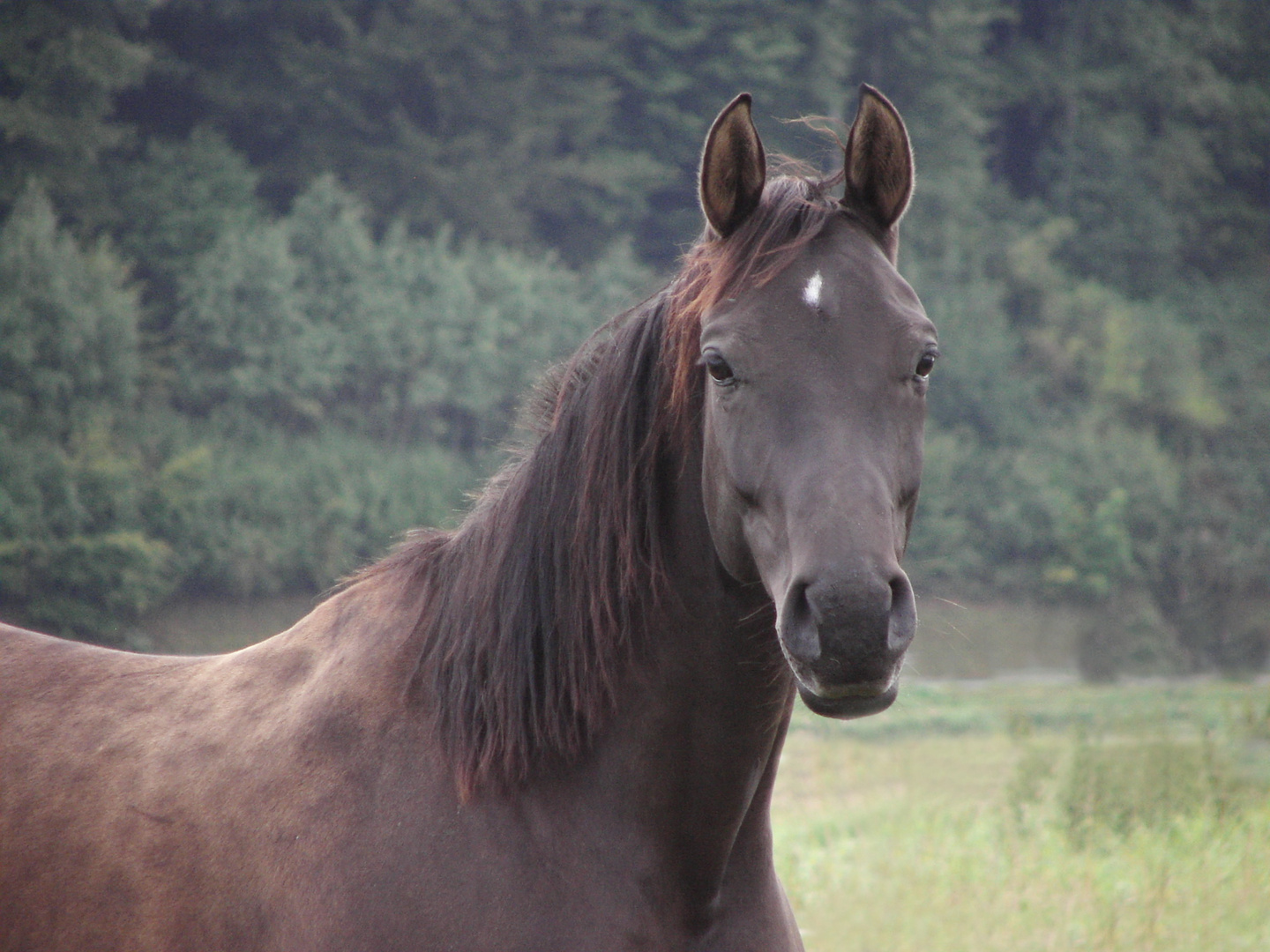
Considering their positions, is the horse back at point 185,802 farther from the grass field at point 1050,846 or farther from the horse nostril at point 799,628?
the grass field at point 1050,846

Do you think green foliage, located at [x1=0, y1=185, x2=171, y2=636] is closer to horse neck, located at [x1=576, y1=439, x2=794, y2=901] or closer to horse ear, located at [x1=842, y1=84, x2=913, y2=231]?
horse neck, located at [x1=576, y1=439, x2=794, y2=901]

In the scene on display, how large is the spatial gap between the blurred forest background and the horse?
21.3 meters

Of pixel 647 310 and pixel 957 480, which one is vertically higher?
pixel 647 310

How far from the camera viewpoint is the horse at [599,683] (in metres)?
2.17

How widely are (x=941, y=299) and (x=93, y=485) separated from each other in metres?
25.6

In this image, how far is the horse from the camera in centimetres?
217

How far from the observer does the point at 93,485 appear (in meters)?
25.4

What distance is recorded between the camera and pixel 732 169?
236 cm

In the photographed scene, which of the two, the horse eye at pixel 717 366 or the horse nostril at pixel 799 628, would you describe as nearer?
the horse nostril at pixel 799 628

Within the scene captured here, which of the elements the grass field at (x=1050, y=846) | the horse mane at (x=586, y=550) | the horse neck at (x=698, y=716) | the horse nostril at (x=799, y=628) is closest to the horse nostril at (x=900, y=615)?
the horse nostril at (x=799, y=628)

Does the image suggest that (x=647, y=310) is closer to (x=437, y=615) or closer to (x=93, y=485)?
(x=437, y=615)

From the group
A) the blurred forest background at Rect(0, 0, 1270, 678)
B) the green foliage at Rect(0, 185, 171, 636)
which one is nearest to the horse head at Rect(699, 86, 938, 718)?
the blurred forest background at Rect(0, 0, 1270, 678)

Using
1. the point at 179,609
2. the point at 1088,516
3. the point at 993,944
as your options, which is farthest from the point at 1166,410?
the point at 993,944

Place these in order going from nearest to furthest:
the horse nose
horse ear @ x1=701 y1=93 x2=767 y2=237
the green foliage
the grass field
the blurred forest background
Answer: the horse nose
horse ear @ x1=701 y1=93 x2=767 y2=237
the grass field
the green foliage
the blurred forest background
